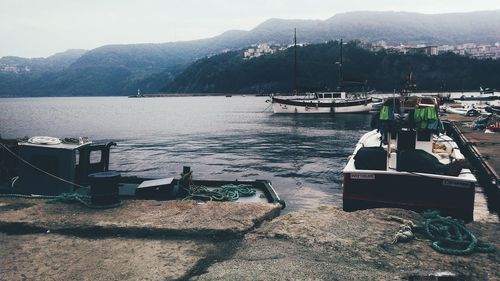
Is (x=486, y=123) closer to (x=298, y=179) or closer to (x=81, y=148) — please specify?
(x=298, y=179)

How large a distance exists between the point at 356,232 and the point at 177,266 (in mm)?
3667

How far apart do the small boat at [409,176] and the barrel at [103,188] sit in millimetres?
6359

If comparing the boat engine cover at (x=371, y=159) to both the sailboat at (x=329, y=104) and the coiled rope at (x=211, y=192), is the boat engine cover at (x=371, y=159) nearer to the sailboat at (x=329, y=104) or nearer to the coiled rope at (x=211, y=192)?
the coiled rope at (x=211, y=192)

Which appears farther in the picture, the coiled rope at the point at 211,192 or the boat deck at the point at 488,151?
the boat deck at the point at 488,151

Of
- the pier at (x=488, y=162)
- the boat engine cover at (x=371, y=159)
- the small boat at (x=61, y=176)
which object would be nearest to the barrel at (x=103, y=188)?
the small boat at (x=61, y=176)

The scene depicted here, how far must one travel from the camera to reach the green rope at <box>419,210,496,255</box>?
7.11 m

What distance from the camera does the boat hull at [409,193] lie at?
10.6 metres

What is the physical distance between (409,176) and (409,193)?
0.47 m

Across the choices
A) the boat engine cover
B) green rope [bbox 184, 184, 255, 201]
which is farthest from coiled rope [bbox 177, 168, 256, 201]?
the boat engine cover

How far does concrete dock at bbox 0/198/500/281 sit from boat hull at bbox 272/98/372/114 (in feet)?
212

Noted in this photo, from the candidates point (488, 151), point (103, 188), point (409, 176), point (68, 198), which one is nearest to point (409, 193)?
point (409, 176)

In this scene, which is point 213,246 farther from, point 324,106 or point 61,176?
point 324,106

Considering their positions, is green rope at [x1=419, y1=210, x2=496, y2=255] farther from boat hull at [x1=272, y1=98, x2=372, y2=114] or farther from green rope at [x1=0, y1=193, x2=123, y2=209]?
boat hull at [x1=272, y1=98, x2=372, y2=114]

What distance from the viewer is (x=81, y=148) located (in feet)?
36.5
